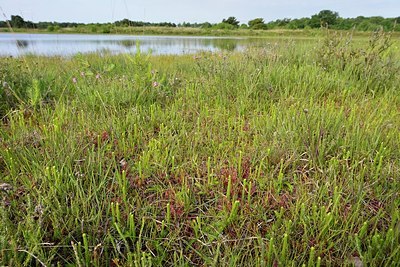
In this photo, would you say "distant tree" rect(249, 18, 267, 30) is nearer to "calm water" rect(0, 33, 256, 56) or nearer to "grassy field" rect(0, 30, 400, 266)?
"calm water" rect(0, 33, 256, 56)

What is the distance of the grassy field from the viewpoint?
1127mm

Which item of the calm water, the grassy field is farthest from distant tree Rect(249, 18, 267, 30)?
the grassy field

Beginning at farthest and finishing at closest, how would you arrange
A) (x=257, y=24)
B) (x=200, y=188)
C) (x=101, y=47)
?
(x=257, y=24) < (x=101, y=47) < (x=200, y=188)

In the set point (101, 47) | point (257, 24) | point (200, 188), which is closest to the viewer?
point (200, 188)

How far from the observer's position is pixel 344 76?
11.0 ft

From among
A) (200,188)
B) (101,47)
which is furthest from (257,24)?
(200,188)

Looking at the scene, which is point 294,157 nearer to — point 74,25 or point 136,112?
point 136,112

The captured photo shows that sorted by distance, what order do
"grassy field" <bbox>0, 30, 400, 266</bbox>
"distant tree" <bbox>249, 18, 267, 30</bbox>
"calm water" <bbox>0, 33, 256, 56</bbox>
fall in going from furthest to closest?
"distant tree" <bbox>249, 18, 267, 30</bbox>, "calm water" <bbox>0, 33, 256, 56</bbox>, "grassy field" <bbox>0, 30, 400, 266</bbox>

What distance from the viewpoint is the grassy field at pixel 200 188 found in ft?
3.70

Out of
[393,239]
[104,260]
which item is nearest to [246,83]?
[393,239]

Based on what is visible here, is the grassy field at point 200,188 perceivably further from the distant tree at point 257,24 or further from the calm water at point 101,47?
the distant tree at point 257,24

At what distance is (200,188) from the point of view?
150cm

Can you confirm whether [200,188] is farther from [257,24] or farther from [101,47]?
[257,24]

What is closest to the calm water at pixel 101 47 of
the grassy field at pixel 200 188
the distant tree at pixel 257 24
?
the grassy field at pixel 200 188
